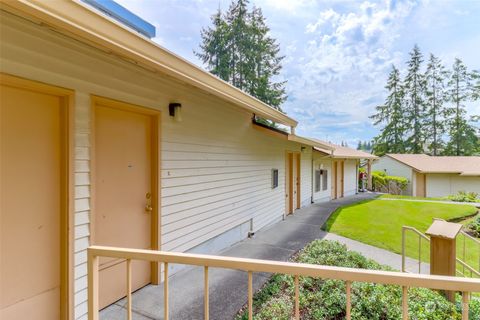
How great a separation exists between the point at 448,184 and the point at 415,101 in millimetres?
12893

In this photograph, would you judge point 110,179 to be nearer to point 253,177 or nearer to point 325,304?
point 325,304

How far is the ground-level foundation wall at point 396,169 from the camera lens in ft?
70.8

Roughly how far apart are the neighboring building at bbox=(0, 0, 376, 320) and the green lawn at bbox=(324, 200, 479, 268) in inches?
188

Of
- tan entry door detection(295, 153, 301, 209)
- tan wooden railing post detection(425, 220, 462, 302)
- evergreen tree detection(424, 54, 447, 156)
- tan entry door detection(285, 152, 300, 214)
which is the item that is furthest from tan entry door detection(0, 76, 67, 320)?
evergreen tree detection(424, 54, 447, 156)

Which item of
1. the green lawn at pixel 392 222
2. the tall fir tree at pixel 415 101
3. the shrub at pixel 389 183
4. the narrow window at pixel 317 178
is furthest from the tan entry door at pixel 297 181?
the tall fir tree at pixel 415 101

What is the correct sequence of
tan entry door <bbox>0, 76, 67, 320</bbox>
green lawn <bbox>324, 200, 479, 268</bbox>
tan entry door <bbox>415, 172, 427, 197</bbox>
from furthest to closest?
tan entry door <bbox>415, 172, 427, 197</bbox>, green lawn <bbox>324, 200, 479, 268</bbox>, tan entry door <bbox>0, 76, 67, 320</bbox>

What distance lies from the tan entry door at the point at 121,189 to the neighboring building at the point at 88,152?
0.01 meters

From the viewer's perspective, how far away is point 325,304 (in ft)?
9.77

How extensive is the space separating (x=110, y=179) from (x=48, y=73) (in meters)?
1.17

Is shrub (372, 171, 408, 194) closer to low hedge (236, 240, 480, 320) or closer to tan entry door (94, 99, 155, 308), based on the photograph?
low hedge (236, 240, 480, 320)

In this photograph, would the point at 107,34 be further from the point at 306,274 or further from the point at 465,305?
the point at 465,305

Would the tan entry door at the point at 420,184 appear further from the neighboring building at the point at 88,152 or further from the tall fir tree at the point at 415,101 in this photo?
the neighboring building at the point at 88,152

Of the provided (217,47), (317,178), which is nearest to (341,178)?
(317,178)

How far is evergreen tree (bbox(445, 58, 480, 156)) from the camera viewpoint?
27.4m
